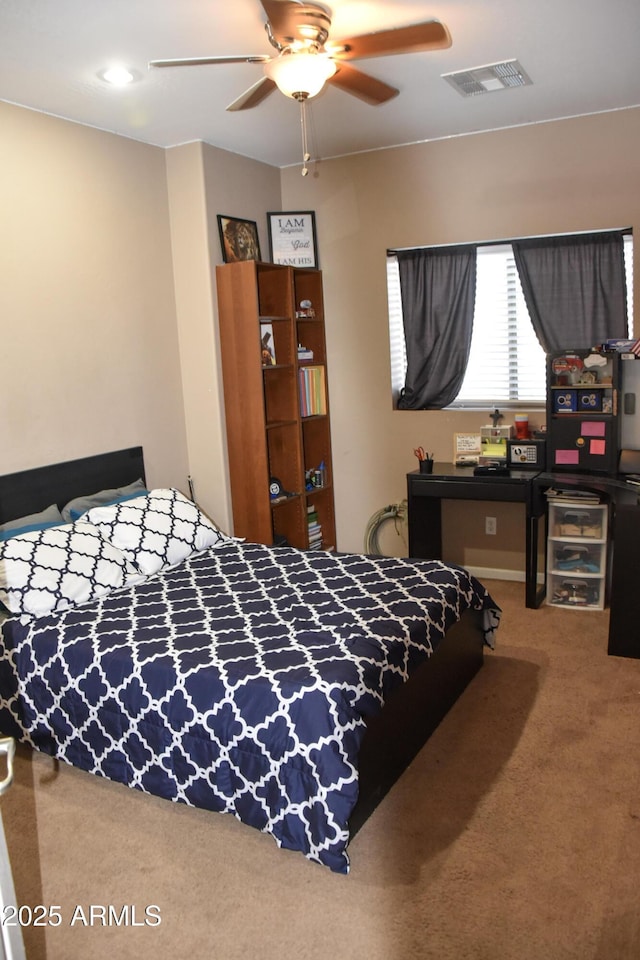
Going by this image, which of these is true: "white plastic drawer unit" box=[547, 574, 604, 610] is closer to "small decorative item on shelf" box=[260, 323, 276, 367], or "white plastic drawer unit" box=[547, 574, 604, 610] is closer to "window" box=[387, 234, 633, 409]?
"window" box=[387, 234, 633, 409]

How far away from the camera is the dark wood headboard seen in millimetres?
3613

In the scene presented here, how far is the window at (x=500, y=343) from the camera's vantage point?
4.68m

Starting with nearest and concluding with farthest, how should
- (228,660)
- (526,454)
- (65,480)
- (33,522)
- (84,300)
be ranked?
(228,660) < (33,522) < (65,480) < (84,300) < (526,454)

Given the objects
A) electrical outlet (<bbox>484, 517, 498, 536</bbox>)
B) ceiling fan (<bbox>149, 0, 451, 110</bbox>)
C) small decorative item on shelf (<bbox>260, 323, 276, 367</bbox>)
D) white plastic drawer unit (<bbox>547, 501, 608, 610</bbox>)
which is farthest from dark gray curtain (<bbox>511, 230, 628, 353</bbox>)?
ceiling fan (<bbox>149, 0, 451, 110</bbox>)

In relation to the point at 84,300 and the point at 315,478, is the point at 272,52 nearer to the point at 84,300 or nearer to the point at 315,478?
the point at 84,300

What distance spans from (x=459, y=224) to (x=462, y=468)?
1.46 m

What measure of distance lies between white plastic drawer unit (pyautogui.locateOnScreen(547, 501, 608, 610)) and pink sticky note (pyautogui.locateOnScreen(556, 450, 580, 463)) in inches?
9.9

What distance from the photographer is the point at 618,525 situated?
3.58m

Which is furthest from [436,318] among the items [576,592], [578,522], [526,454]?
[576,592]

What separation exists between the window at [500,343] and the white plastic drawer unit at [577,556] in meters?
0.79

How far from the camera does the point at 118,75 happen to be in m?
3.26

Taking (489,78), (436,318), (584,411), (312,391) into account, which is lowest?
(584,411)

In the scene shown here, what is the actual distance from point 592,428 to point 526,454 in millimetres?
389

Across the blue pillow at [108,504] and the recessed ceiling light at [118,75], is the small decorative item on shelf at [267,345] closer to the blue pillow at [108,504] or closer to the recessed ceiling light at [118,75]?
the blue pillow at [108,504]
